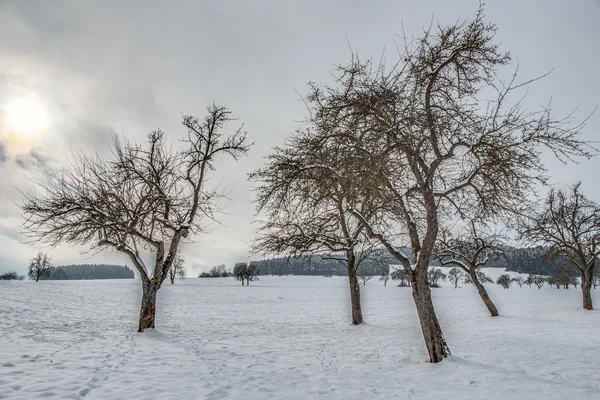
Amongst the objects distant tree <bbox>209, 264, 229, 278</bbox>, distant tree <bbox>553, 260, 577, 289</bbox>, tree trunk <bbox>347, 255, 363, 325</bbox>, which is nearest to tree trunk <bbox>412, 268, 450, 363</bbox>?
tree trunk <bbox>347, 255, 363, 325</bbox>

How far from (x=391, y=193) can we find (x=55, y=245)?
12898 millimetres

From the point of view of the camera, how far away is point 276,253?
12219 millimetres

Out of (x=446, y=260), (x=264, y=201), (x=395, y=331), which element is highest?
(x=264, y=201)

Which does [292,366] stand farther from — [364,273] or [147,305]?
[364,273]

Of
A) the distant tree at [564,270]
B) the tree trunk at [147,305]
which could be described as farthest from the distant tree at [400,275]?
the distant tree at [564,270]

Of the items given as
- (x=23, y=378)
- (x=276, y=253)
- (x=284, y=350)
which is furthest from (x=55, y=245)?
(x=284, y=350)

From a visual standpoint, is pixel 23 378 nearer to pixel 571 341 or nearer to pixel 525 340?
pixel 525 340

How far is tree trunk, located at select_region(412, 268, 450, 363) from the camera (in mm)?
7258

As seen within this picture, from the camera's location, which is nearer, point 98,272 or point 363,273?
point 363,273

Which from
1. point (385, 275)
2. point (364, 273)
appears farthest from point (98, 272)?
point (385, 275)

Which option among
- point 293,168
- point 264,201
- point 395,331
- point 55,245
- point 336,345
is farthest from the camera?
point 395,331

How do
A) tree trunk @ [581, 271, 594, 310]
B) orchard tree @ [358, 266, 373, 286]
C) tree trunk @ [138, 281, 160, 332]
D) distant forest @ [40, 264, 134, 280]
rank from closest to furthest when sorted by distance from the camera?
tree trunk @ [138, 281, 160, 332]
tree trunk @ [581, 271, 594, 310]
orchard tree @ [358, 266, 373, 286]
distant forest @ [40, 264, 134, 280]

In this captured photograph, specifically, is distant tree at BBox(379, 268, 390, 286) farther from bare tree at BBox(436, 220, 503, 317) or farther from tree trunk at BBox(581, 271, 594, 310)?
tree trunk at BBox(581, 271, 594, 310)

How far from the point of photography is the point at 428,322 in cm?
739
